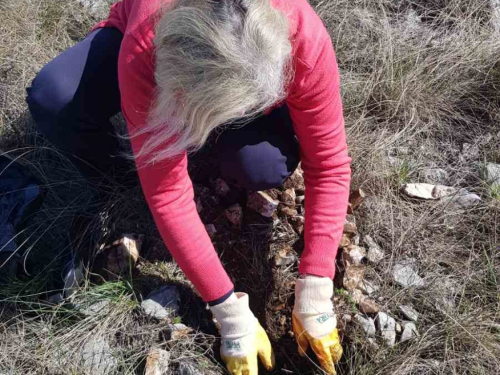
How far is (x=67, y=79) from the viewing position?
1.36 metres

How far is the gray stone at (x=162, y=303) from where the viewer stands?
1.37m

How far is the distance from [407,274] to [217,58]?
0.86 metres

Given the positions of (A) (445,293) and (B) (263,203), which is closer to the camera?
(A) (445,293)

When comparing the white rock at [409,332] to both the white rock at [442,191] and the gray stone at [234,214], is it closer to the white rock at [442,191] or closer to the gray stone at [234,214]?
the white rock at [442,191]

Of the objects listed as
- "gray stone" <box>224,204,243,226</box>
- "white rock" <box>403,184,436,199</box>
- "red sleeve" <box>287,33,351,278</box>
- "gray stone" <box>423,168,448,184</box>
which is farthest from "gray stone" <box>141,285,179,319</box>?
"gray stone" <box>423,168,448,184</box>

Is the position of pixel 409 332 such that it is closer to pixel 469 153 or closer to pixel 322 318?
pixel 322 318

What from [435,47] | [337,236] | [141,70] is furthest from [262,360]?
[435,47]

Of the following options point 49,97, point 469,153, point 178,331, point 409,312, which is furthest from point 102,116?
point 469,153

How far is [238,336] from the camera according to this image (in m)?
1.23

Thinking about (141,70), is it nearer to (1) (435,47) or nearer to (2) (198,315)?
(2) (198,315)

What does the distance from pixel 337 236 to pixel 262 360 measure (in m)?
0.36

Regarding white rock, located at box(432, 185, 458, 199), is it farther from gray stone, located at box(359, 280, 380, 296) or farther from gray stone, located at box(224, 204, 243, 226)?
gray stone, located at box(224, 204, 243, 226)

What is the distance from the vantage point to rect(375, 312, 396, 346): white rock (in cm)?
129

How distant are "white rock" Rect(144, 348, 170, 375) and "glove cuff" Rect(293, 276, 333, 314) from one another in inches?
14.2
